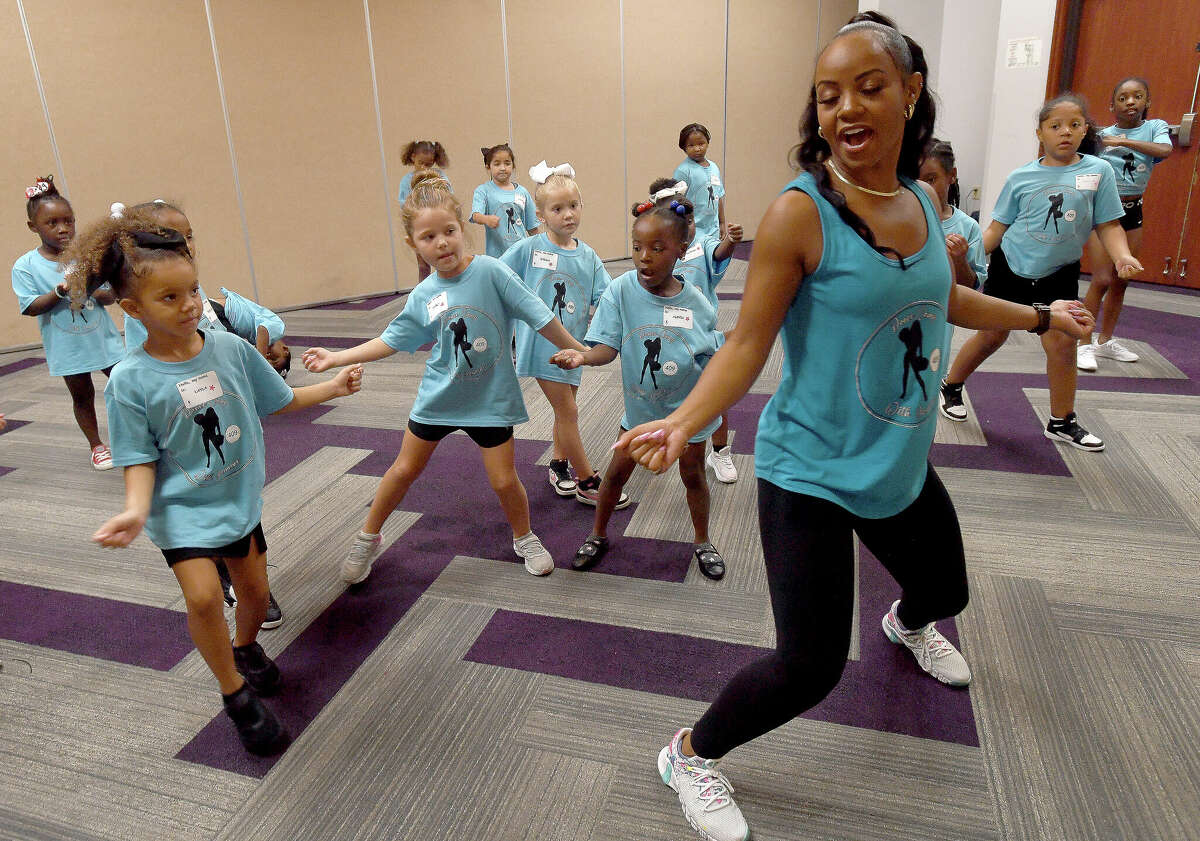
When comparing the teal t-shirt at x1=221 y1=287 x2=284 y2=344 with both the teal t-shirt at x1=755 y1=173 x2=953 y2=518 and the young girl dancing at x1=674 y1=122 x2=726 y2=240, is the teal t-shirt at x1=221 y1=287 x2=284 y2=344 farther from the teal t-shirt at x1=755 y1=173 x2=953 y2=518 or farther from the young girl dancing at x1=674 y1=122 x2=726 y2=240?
the young girl dancing at x1=674 y1=122 x2=726 y2=240

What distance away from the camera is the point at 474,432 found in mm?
2266

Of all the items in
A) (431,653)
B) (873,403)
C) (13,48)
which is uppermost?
(13,48)

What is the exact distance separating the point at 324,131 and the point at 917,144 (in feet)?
20.4

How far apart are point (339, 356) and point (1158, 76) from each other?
6.66m

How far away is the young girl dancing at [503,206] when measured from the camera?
4.59 m

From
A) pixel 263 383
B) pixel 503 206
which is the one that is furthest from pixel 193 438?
pixel 503 206

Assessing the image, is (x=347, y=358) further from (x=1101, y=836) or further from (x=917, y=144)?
(x=1101, y=836)

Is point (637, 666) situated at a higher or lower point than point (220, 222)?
lower

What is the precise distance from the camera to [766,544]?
4.22 ft

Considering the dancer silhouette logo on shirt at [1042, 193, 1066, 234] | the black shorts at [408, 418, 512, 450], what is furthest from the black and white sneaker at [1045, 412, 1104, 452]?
the black shorts at [408, 418, 512, 450]

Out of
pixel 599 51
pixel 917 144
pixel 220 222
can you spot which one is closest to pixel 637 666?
pixel 917 144

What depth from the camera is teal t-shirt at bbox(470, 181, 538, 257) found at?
4.65 m

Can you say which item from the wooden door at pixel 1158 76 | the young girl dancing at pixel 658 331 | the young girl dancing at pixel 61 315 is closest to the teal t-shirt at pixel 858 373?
the young girl dancing at pixel 658 331

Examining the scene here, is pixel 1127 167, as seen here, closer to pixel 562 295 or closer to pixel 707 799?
pixel 562 295
